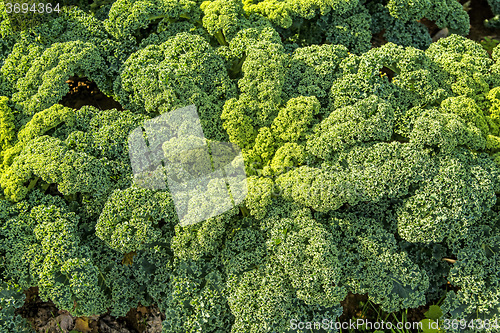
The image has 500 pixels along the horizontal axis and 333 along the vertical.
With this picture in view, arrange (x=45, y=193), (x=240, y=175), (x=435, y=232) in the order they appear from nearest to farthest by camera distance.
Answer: (x=435, y=232) → (x=240, y=175) → (x=45, y=193)

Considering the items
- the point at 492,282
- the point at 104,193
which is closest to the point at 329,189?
the point at 492,282

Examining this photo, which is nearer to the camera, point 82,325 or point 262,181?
point 262,181

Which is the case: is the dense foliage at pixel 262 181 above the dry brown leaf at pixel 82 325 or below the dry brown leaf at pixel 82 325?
above

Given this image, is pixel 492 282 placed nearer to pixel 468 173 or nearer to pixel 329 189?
pixel 468 173

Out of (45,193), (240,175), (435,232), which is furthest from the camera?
(45,193)

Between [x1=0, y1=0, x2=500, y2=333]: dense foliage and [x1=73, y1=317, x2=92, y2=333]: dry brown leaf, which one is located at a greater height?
[x1=0, y1=0, x2=500, y2=333]: dense foliage

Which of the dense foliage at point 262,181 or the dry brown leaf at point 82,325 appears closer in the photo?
the dense foliage at point 262,181

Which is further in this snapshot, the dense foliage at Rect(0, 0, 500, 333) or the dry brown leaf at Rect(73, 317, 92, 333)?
the dry brown leaf at Rect(73, 317, 92, 333)

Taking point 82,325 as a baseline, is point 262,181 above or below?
above
